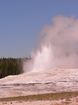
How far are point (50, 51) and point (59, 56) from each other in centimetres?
148

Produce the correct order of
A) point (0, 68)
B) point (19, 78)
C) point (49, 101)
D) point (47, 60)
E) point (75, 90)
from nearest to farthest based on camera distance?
point (49, 101) → point (75, 90) → point (19, 78) → point (47, 60) → point (0, 68)

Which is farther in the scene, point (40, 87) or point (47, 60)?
point (47, 60)

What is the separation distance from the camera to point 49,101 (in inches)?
1276

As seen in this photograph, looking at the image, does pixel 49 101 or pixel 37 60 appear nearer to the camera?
pixel 49 101

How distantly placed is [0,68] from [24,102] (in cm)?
5998

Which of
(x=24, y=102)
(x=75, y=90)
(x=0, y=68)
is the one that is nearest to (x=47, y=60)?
(x=75, y=90)

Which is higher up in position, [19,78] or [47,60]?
[47,60]

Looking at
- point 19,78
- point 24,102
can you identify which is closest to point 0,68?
point 19,78

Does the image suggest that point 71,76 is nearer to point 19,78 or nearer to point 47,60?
point 19,78

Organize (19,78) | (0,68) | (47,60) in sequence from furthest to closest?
(0,68), (47,60), (19,78)

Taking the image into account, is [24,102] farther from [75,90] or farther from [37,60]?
[37,60]

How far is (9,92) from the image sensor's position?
40.6m

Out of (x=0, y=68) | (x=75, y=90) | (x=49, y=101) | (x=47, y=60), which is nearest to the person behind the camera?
(x=49, y=101)

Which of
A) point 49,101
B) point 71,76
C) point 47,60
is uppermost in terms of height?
point 47,60
